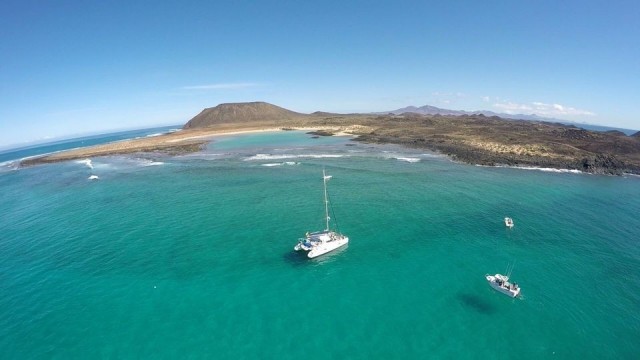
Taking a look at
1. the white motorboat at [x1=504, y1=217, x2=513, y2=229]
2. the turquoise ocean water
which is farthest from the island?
the white motorboat at [x1=504, y1=217, x2=513, y2=229]

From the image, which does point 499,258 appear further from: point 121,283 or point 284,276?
point 121,283

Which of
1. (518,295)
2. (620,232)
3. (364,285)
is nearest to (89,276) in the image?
(364,285)

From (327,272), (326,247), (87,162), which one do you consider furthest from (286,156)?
(87,162)

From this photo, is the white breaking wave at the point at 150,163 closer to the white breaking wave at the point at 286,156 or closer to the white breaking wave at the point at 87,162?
the white breaking wave at the point at 87,162

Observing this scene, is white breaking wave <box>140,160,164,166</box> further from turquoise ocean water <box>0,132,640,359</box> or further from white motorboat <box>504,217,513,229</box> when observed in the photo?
white motorboat <box>504,217,513,229</box>

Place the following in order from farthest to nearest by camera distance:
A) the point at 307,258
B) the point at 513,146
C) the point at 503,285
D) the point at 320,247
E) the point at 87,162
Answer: the point at 87,162 < the point at 513,146 < the point at 307,258 < the point at 320,247 < the point at 503,285

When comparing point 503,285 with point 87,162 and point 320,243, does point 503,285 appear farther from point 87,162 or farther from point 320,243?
point 87,162
